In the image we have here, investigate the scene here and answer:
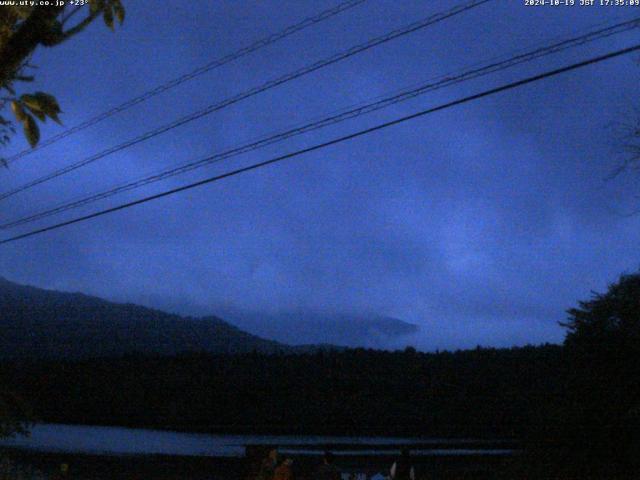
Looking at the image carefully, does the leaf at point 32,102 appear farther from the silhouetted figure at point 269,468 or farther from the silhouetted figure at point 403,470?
the silhouetted figure at point 403,470

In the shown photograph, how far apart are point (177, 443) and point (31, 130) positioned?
1672 inches

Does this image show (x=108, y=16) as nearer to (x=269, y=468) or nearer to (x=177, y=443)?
(x=269, y=468)

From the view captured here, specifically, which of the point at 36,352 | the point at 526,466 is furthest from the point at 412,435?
the point at 36,352

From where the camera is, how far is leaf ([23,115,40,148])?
618cm

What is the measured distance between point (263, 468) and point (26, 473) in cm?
887

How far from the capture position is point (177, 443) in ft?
152

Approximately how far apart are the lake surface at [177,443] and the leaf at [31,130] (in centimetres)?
2851

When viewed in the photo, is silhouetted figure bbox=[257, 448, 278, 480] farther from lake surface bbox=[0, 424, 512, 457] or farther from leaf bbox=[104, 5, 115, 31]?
lake surface bbox=[0, 424, 512, 457]

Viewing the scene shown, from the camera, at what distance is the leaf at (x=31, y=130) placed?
20.3 ft

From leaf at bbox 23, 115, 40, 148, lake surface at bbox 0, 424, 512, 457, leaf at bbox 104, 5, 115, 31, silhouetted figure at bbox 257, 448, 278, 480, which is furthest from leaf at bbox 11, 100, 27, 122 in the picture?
lake surface at bbox 0, 424, 512, 457

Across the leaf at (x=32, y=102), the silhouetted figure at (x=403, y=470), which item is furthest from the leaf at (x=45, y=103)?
the silhouetted figure at (x=403, y=470)

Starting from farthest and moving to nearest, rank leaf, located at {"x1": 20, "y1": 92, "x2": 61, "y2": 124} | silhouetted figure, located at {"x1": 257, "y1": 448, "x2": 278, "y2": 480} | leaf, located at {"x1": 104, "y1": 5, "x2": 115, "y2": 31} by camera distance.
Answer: silhouetted figure, located at {"x1": 257, "y1": 448, "x2": 278, "y2": 480}
leaf, located at {"x1": 104, "y1": 5, "x2": 115, "y2": 31}
leaf, located at {"x1": 20, "y1": 92, "x2": 61, "y2": 124}

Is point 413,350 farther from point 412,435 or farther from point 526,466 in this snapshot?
point 526,466

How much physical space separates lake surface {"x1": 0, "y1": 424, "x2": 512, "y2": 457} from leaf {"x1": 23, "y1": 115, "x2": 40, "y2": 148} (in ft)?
93.5
